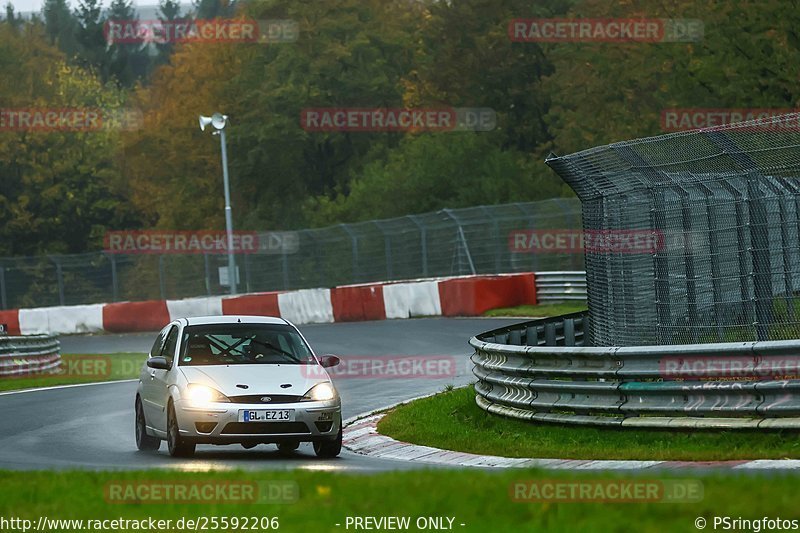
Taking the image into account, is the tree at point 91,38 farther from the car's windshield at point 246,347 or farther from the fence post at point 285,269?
the car's windshield at point 246,347

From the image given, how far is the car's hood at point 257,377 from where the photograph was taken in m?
14.1

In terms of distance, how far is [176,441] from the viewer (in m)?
14.2

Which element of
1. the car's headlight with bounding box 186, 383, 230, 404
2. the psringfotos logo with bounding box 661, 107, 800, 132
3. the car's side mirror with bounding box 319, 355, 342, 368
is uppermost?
the psringfotos logo with bounding box 661, 107, 800, 132

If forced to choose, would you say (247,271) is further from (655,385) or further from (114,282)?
(655,385)

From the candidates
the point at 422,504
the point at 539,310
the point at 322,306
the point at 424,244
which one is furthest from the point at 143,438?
the point at 424,244

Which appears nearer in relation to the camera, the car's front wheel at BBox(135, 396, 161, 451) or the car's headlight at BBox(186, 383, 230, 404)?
the car's headlight at BBox(186, 383, 230, 404)

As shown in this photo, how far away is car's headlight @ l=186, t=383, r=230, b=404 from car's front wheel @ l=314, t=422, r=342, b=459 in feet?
3.33

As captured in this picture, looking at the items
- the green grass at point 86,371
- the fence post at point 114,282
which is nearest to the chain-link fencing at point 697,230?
the green grass at point 86,371

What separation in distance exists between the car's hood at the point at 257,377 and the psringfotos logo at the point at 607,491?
17.6 ft

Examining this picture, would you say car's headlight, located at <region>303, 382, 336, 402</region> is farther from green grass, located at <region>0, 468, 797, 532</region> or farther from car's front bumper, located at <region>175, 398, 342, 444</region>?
green grass, located at <region>0, 468, 797, 532</region>

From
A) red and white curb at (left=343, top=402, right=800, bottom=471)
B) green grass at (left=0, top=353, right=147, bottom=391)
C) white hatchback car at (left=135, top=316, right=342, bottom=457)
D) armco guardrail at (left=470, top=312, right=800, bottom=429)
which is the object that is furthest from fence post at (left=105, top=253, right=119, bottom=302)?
armco guardrail at (left=470, top=312, right=800, bottom=429)

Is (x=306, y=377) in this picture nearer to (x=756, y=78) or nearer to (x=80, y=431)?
(x=80, y=431)

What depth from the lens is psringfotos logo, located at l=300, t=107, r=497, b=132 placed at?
227ft

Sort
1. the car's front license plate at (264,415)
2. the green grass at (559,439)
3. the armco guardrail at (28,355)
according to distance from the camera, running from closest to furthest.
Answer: the green grass at (559,439) → the car's front license plate at (264,415) → the armco guardrail at (28,355)
